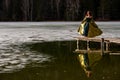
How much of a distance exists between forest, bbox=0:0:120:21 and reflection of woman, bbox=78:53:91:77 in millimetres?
72225

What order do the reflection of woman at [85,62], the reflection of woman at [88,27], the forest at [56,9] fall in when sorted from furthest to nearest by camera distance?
the forest at [56,9]
the reflection of woman at [88,27]
the reflection of woman at [85,62]

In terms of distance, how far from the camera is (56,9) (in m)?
99.0

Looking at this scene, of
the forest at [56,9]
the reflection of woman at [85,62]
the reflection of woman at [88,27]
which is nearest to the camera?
the reflection of woman at [85,62]

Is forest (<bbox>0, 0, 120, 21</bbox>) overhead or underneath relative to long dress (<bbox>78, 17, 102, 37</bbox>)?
underneath

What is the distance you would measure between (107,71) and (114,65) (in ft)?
5.54

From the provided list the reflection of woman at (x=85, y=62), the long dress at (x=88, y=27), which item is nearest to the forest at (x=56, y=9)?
the long dress at (x=88, y=27)

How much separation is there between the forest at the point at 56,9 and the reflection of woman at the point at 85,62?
7223 cm

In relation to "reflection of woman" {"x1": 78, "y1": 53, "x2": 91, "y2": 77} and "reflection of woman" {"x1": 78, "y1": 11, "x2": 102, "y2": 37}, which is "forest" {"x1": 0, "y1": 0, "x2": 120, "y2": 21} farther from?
"reflection of woman" {"x1": 78, "y1": 53, "x2": 91, "y2": 77}

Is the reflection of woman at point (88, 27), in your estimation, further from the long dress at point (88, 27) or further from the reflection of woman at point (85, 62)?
the reflection of woman at point (85, 62)

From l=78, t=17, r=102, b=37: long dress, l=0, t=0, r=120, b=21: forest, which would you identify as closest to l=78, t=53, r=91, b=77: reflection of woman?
l=78, t=17, r=102, b=37: long dress

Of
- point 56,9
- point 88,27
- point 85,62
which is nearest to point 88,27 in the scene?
point 88,27

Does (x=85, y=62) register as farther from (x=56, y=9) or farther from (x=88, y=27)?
(x=56, y=9)

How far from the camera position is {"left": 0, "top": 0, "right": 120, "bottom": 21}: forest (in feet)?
303

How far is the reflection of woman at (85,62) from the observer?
14.8 metres
